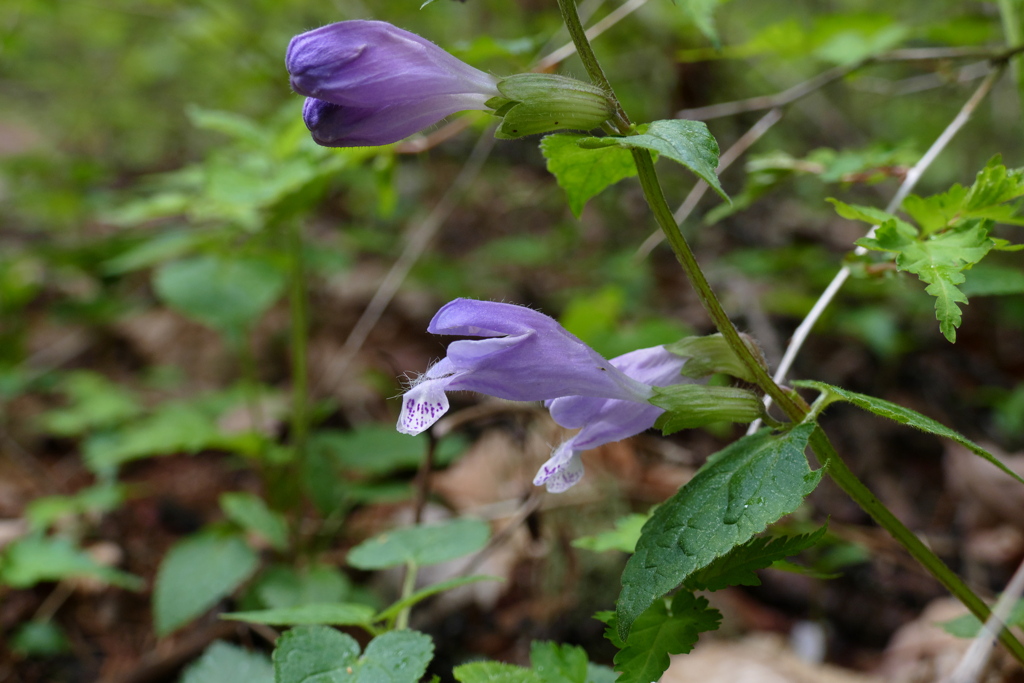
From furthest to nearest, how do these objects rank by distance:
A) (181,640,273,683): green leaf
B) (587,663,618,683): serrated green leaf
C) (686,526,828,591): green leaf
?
(181,640,273,683): green leaf
(587,663,618,683): serrated green leaf
(686,526,828,591): green leaf

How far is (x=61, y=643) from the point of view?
2561 mm

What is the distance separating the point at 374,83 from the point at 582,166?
1.31 feet

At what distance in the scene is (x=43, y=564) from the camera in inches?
91.8

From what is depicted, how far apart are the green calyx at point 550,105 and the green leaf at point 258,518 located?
1.77 metres

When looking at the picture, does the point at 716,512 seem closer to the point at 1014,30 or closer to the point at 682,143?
the point at 682,143

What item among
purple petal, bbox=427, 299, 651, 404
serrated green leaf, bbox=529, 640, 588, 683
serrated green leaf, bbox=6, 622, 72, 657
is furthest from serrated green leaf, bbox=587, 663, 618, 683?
serrated green leaf, bbox=6, 622, 72, 657

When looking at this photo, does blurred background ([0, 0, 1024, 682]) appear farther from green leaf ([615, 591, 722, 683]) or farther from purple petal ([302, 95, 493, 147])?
green leaf ([615, 591, 722, 683])

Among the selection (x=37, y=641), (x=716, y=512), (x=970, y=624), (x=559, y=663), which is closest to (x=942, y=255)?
(x=716, y=512)

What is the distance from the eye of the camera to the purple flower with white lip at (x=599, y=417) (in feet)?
4.01

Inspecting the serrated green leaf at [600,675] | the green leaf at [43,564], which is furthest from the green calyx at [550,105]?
the green leaf at [43,564]

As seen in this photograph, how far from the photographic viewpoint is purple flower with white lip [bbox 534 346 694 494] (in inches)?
A: 48.2

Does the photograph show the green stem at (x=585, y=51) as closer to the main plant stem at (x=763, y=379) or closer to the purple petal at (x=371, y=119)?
the main plant stem at (x=763, y=379)

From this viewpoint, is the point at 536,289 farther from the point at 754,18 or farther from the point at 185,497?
the point at 754,18

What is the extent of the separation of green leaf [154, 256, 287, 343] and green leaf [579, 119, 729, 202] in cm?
206
